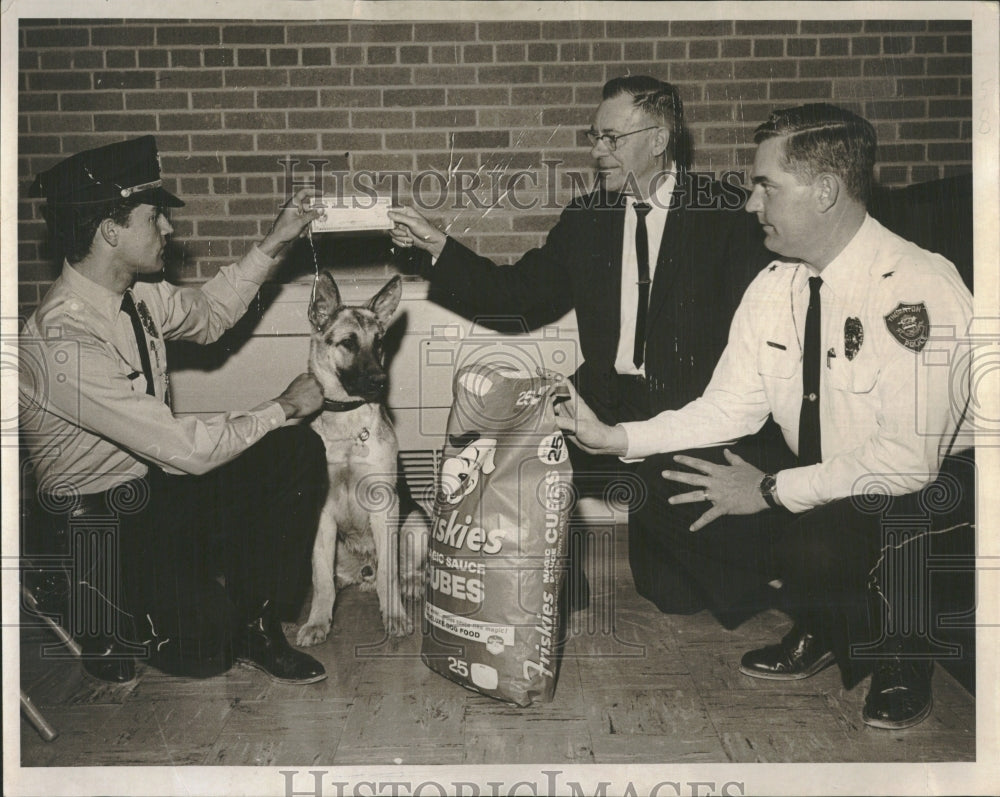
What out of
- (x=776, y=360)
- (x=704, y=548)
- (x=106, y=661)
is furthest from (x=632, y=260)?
(x=106, y=661)

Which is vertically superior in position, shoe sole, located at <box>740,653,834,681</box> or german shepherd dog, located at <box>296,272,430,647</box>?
german shepherd dog, located at <box>296,272,430,647</box>

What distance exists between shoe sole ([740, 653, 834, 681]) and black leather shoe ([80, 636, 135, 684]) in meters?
1.91

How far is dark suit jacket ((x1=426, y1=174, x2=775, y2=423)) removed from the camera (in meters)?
2.95

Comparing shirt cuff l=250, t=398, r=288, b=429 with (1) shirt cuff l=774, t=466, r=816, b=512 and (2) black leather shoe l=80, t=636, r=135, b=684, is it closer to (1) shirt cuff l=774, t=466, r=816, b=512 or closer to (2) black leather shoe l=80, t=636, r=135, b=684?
(2) black leather shoe l=80, t=636, r=135, b=684

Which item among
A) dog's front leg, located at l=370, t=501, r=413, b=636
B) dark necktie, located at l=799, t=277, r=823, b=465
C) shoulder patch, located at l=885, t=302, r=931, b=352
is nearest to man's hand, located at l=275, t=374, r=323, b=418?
dog's front leg, located at l=370, t=501, r=413, b=636

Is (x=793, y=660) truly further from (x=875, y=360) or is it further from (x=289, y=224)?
(x=289, y=224)

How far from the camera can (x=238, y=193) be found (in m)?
2.95

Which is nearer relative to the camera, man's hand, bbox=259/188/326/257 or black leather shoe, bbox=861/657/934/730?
black leather shoe, bbox=861/657/934/730

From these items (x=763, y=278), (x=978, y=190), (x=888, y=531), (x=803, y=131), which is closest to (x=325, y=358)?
(x=763, y=278)

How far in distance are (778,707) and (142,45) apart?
2.81 metres

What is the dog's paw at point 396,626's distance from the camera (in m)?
2.96

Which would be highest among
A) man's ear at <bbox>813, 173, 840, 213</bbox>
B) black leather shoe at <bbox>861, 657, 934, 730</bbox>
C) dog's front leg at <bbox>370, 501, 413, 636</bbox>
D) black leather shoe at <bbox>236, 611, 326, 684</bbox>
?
man's ear at <bbox>813, 173, 840, 213</bbox>

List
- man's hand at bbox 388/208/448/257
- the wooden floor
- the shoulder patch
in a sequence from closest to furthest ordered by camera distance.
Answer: the wooden floor
the shoulder patch
man's hand at bbox 388/208/448/257

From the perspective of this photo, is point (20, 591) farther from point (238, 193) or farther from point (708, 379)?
point (708, 379)
